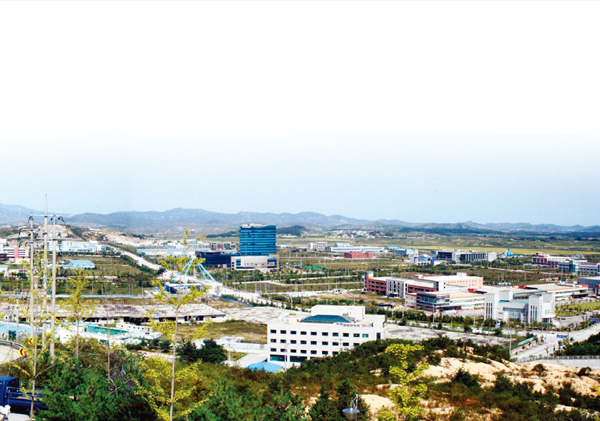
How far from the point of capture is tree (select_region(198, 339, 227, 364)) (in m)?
14.7

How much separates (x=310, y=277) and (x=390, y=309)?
12.9 metres

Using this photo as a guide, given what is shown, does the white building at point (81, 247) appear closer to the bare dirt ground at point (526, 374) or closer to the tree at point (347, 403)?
the bare dirt ground at point (526, 374)

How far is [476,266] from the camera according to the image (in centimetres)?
4941

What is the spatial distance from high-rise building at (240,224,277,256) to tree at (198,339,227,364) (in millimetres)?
34157

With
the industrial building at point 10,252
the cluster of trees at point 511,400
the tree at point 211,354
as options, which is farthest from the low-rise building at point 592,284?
the industrial building at point 10,252

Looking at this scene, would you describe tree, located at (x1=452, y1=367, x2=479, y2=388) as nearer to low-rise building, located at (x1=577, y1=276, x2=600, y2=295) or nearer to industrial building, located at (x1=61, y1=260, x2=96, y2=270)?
industrial building, located at (x1=61, y1=260, x2=96, y2=270)

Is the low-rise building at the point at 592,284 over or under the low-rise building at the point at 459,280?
under

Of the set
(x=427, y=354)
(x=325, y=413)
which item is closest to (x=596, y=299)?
(x=427, y=354)

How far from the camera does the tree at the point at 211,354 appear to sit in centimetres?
1470

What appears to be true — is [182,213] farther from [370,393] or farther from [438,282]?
[370,393]

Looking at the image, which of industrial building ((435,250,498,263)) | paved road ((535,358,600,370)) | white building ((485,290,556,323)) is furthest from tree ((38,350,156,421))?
industrial building ((435,250,498,263))

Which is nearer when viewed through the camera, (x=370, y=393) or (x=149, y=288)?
(x=370, y=393)

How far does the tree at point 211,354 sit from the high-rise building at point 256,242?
3416 centimetres

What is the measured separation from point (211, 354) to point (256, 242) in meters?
34.9
